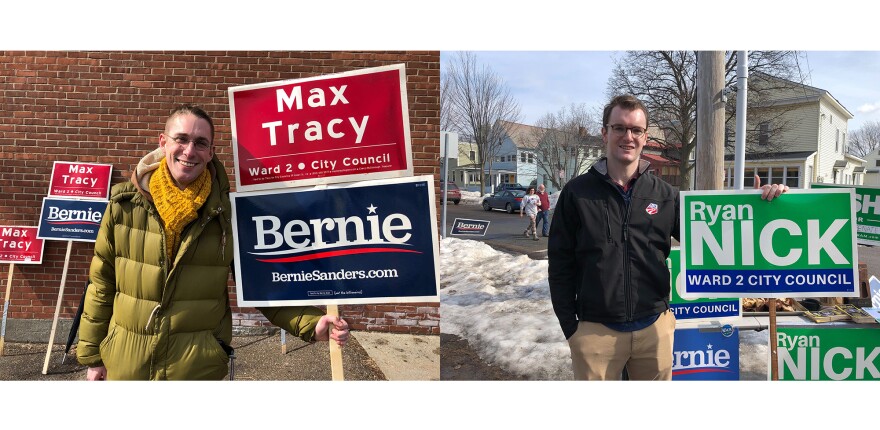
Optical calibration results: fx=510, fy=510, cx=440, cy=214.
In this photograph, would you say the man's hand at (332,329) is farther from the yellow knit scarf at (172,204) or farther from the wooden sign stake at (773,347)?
the wooden sign stake at (773,347)

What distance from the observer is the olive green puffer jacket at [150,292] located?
80.4 inches

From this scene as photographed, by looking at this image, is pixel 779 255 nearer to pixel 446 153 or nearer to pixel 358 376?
pixel 446 153

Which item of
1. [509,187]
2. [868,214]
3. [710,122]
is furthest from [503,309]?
[868,214]

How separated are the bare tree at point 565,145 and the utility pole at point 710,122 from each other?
0.76 m

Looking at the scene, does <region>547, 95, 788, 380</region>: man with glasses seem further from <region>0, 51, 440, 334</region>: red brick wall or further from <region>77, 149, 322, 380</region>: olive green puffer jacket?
<region>0, 51, 440, 334</region>: red brick wall

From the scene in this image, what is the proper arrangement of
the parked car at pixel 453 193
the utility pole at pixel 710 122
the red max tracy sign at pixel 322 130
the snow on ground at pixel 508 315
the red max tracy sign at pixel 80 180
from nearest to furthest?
1. the red max tracy sign at pixel 322 130
2. the utility pole at pixel 710 122
3. the snow on ground at pixel 508 315
4. the red max tracy sign at pixel 80 180
5. the parked car at pixel 453 193

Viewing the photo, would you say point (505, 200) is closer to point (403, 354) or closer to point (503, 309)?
point (503, 309)

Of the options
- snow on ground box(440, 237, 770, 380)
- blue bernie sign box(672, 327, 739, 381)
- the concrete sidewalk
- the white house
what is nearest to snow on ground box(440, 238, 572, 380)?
snow on ground box(440, 237, 770, 380)

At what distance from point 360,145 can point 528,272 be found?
365 centimetres

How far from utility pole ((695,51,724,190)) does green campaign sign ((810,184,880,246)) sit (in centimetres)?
60

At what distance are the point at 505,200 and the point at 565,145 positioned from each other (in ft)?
4.01

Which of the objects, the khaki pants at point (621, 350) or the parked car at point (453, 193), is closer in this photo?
the khaki pants at point (621, 350)

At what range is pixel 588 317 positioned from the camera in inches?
100

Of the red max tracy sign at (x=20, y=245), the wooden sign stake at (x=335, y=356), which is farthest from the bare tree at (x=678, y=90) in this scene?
the red max tracy sign at (x=20, y=245)
